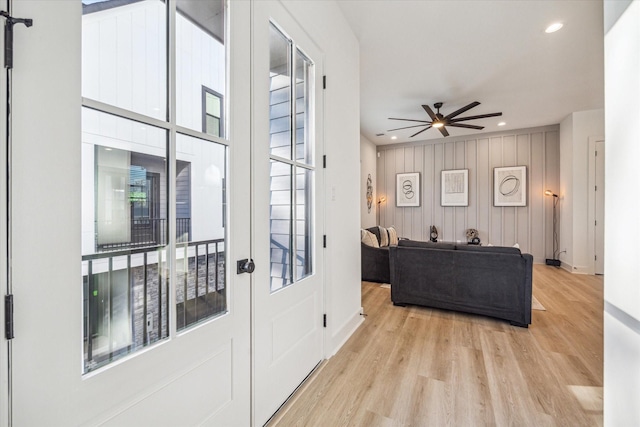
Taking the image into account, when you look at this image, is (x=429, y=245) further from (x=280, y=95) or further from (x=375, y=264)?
(x=280, y=95)

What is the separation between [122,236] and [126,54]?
1.95 ft

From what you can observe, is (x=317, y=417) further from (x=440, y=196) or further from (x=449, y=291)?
(x=440, y=196)

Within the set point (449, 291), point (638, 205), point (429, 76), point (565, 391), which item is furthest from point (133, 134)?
point (429, 76)

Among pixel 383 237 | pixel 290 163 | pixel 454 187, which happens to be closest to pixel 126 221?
pixel 290 163

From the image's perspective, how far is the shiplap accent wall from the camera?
5938 mm

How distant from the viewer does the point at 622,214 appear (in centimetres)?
95

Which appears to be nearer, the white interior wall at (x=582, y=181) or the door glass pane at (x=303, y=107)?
the door glass pane at (x=303, y=107)

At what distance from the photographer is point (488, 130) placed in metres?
6.23

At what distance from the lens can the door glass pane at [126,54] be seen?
2.67 feet

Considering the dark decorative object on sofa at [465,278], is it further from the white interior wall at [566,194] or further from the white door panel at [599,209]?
the white interior wall at [566,194]

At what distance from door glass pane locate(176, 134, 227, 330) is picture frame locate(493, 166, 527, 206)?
6669 mm

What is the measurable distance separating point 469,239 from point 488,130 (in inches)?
97.5

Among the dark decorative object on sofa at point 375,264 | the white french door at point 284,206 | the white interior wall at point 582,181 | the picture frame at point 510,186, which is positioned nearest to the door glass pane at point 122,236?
the white french door at point 284,206

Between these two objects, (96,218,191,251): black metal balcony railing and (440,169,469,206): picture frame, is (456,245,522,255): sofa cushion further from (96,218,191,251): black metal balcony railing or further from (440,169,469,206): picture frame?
(440,169,469,206): picture frame
